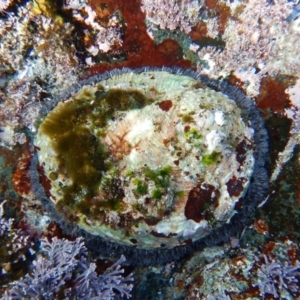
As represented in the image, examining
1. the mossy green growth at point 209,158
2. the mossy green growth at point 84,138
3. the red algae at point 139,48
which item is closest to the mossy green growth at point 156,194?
the mossy green growth at point 84,138

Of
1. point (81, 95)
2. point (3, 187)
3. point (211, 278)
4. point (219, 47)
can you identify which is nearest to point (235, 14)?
point (219, 47)

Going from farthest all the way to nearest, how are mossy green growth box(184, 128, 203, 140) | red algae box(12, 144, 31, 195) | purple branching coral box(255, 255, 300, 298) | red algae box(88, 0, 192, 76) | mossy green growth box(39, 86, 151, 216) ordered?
red algae box(12, 144, 31, 195) → red algae box(88, 0, 192, 76) → mossy green growth box(39, 86, 151, 216) → mossy green growth box(184, 128, 203, 140) → purple branching coral box(255, 255, 300, 298)

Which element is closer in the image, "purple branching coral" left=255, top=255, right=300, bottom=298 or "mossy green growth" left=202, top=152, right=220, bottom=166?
"purple branching coral" left=255, top=255, right=300, bottom=298

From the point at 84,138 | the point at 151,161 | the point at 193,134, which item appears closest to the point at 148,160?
the point at 151,161

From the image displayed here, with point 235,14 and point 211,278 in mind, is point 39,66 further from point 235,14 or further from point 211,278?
point 211,278

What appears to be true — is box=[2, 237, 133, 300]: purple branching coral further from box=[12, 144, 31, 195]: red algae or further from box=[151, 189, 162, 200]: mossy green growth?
box=[151, 189, 162, 200]: mossy green growth

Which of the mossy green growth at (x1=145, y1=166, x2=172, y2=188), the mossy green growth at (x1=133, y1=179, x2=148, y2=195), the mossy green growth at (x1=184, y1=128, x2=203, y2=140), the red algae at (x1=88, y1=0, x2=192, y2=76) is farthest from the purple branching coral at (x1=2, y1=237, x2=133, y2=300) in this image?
the red algae at (x1=88, y1=0, x2=192, y2=76)

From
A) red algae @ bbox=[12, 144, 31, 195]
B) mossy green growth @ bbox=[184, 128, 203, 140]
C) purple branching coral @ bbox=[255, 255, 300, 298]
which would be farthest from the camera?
red algae @ bbox=[12, 144, 31, 195]
